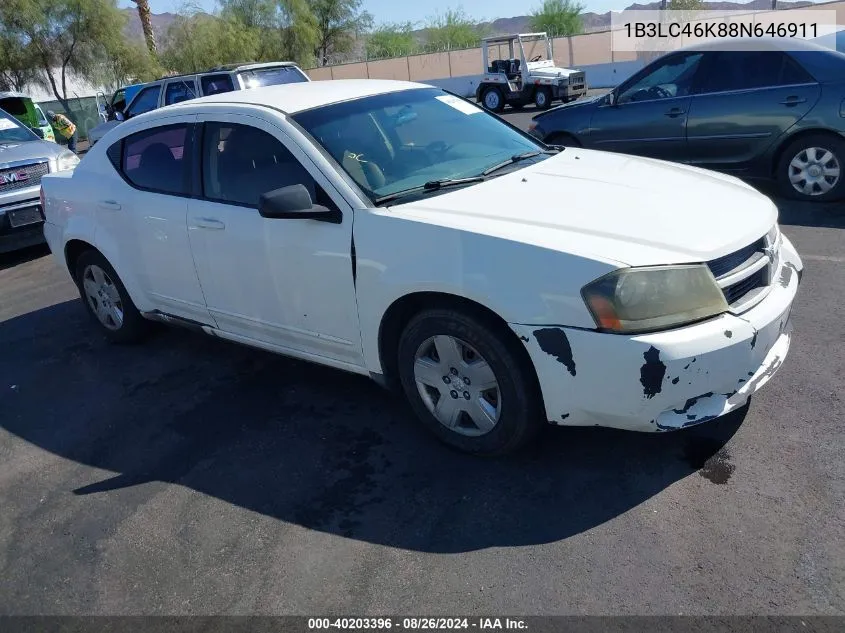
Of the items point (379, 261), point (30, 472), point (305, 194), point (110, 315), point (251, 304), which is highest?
point (305, 194)

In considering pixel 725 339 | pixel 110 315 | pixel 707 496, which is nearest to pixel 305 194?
pixel 725 339

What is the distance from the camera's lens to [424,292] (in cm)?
324

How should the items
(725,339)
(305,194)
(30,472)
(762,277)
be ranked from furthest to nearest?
(30,472), (305,194), (762,277), (725,339)

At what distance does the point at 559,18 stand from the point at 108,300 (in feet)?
234

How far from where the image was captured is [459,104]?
14.8 ft

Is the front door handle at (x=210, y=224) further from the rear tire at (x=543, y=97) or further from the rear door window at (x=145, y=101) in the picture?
the rear tire at (x=543, y=97)

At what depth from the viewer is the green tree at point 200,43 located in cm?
4009

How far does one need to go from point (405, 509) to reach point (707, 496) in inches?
50.0

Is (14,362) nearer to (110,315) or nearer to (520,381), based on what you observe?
(110,315)

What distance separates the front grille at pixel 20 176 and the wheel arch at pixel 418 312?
696cm

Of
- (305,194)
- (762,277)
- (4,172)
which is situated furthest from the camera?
(4,172)

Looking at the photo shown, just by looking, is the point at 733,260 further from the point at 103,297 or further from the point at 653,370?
the point at 103,297

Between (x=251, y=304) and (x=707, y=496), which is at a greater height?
(x=251, y=304)

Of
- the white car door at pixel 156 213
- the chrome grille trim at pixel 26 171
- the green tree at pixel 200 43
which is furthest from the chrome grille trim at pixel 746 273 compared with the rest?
the green tree at pixel 200 43
